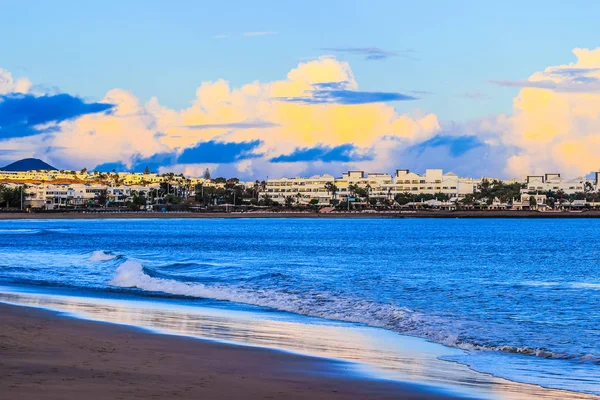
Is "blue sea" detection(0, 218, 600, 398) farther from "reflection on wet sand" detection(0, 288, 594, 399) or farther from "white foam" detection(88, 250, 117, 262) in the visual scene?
"reflection on wet sand" detection(0, 288, 594, 399)

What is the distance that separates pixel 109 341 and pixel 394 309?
9073mm

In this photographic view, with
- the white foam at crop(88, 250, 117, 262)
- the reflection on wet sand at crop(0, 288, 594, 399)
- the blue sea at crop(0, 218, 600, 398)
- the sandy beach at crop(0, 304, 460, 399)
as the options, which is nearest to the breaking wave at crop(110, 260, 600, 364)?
the blue sea at crop(0, 218, 600, 398)

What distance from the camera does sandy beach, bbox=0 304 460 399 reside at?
9.70 meters

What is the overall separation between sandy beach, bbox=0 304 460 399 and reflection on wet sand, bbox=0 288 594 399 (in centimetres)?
83

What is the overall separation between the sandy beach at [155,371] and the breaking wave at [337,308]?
4271 mm

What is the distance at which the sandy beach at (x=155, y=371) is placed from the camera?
9695 mm

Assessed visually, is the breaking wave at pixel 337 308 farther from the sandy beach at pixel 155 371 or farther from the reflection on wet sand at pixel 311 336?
the sandy beach at pixel 155 371

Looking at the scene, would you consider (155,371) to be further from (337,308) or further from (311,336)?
(337,308)

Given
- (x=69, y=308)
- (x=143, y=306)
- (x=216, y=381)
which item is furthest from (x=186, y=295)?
(x=216, y=381)

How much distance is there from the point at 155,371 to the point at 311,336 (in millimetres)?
5693

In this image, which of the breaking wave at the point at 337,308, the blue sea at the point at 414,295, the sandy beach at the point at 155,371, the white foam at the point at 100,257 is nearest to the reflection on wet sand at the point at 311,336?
the blue sea at the point at 414,295

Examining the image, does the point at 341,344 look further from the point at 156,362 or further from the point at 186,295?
the point at 186,295

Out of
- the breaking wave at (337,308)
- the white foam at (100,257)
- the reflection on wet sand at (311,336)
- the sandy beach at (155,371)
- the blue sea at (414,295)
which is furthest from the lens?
the white foam at (100,257)

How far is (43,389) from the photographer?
9320mm
